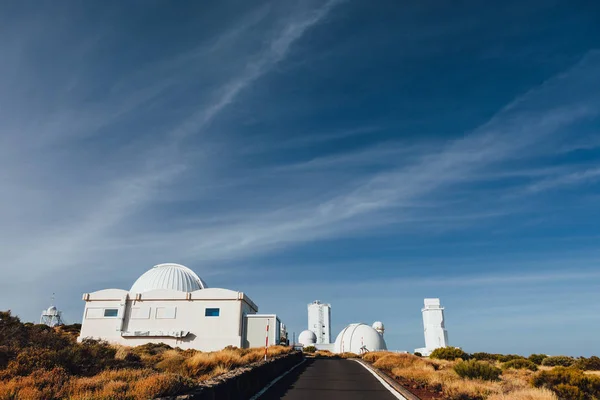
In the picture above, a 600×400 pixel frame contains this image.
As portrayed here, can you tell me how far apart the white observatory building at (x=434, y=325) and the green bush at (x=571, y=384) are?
74259mm

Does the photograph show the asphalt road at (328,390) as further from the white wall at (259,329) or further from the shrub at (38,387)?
the white wall at (259,329)

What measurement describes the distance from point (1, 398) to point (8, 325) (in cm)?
1142

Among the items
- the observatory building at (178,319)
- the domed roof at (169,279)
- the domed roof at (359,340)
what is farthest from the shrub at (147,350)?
the domed roof at (359,340)

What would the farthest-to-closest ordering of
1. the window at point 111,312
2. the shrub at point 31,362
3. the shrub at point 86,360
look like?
the window at point 111,312 < the shrub at point 86,360 < the shrub at point 31,362

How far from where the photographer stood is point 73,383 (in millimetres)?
7695

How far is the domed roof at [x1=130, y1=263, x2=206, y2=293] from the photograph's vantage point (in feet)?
155

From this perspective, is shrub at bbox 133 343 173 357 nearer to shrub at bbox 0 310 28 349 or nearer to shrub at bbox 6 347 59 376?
shrub at bbox 0 310 28 349

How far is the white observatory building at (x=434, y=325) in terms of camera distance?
8438cm

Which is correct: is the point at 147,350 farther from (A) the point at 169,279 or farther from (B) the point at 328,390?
(A) the point at 169,279

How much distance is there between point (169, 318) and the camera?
41.2m

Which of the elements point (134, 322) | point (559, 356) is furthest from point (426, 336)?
point (134, 322)

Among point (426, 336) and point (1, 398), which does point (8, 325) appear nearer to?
point (1, 398)

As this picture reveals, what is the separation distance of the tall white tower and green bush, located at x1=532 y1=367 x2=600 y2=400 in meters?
97.3

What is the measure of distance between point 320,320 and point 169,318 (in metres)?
74.0
